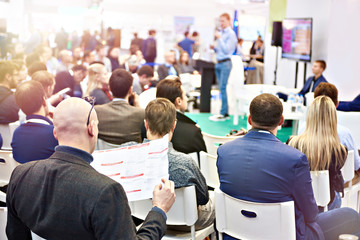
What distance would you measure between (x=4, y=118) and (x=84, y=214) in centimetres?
377

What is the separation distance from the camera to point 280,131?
27.6 feet

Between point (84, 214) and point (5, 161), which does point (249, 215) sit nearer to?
point (84, 214)

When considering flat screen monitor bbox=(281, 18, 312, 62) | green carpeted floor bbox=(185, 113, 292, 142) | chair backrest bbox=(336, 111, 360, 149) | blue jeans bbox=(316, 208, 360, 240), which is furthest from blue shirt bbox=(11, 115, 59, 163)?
flat screen monitor bbox=(281, 18, 312, 62)

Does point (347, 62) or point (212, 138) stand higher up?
point (347, 62)

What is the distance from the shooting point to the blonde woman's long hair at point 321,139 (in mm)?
3145

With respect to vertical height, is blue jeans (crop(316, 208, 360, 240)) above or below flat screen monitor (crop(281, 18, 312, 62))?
below

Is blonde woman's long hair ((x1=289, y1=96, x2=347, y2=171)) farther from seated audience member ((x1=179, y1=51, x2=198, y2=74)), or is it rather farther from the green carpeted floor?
seated audience member ((x1=179, y1=51, x2=198, y2=74))

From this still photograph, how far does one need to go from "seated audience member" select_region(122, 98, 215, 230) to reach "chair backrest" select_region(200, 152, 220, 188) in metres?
0.39

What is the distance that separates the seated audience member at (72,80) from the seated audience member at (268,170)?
4.76 metres

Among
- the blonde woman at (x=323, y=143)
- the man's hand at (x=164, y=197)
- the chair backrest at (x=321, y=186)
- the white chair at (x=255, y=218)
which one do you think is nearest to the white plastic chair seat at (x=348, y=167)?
the blonde woman at (x=323, y=143)

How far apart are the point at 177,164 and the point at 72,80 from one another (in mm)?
4768

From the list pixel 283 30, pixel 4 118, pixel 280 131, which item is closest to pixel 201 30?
pixel 283 30

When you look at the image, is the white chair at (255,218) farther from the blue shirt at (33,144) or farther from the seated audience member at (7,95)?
the seated audience member at (7,95)

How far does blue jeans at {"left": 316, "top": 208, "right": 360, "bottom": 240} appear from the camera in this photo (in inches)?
111
